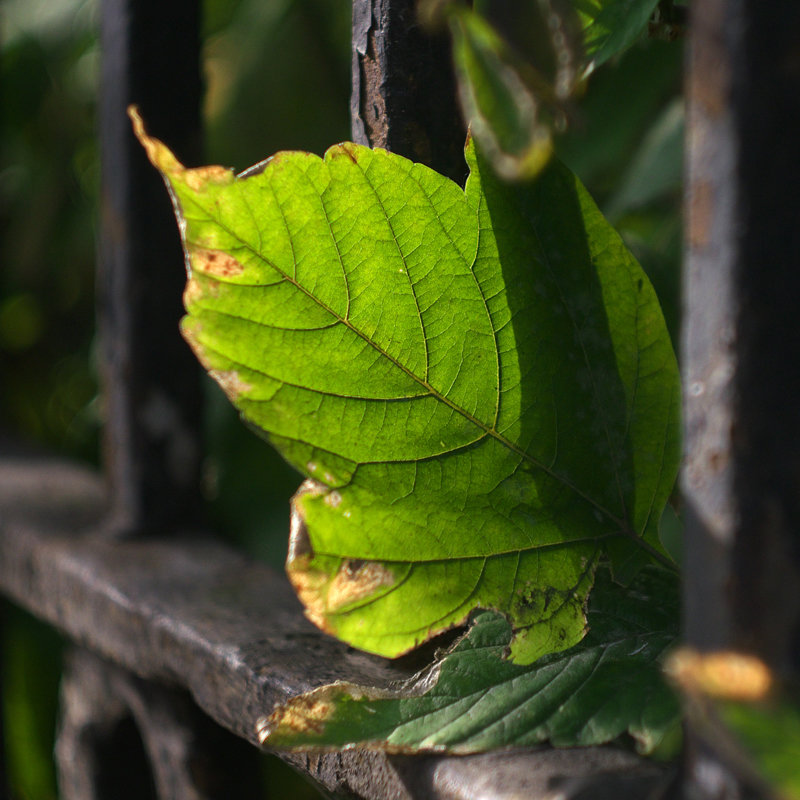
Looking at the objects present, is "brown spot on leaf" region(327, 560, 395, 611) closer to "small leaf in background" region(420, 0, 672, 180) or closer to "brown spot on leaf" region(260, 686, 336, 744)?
"brown spot on leaf" region(260, 686, 336, 744)

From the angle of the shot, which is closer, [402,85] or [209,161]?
[402,85]

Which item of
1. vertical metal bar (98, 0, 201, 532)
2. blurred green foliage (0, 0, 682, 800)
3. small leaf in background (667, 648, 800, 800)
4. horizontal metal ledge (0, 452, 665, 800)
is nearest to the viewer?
small leaf in background (667, 648, 800, 800)

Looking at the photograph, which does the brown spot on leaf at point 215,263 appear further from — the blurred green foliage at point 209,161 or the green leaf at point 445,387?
the blurred green foliage at point 209,161

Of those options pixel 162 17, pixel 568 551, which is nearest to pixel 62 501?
pixel 162 17

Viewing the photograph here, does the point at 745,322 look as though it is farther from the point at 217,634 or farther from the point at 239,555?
the point at 239,555

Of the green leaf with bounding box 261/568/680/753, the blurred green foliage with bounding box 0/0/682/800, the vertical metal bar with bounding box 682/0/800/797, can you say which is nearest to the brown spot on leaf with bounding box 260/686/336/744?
the green leaf with bounding box 261/568/680/753

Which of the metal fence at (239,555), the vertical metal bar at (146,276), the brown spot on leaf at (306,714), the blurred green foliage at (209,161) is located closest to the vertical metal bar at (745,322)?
the metal fence at (239,555)

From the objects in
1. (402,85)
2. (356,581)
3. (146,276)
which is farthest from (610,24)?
(146,276)
